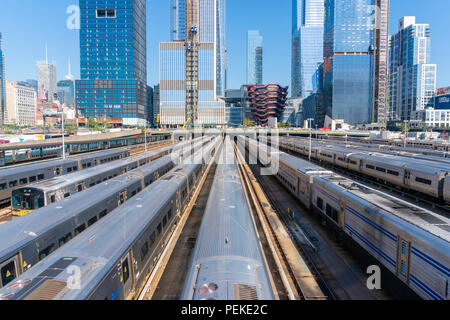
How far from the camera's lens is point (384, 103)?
175 metres

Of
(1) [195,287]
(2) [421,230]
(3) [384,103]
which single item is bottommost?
(1) [195,287]

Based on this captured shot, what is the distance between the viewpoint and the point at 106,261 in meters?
8.70

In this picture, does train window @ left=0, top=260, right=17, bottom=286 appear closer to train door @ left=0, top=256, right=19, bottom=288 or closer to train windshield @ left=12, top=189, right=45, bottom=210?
train door @ left=0, top=256, right=19, bottom=288

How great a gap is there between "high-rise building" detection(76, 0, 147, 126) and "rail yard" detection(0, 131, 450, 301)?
17523cm

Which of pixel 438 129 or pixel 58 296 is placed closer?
pixel 58 296

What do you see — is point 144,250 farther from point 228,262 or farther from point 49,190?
point 49,190

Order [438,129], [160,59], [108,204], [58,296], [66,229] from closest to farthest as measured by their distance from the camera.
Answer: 1. [58,296]
2. [66,229]
3. [108,204]
4. [438,129]
5. [160,59]

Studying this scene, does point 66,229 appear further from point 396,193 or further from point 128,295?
point 396,193

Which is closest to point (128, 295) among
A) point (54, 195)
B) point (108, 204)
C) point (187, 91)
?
point (108, 204)

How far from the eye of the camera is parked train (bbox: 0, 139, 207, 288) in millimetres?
9664

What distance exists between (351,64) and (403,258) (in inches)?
7262

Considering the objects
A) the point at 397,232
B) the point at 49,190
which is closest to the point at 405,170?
the point at 397,232

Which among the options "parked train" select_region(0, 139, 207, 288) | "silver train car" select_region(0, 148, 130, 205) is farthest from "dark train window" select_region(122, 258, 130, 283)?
"silver train car" select_region(0, 148, 130, 205)

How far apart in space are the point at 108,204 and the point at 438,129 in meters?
174
